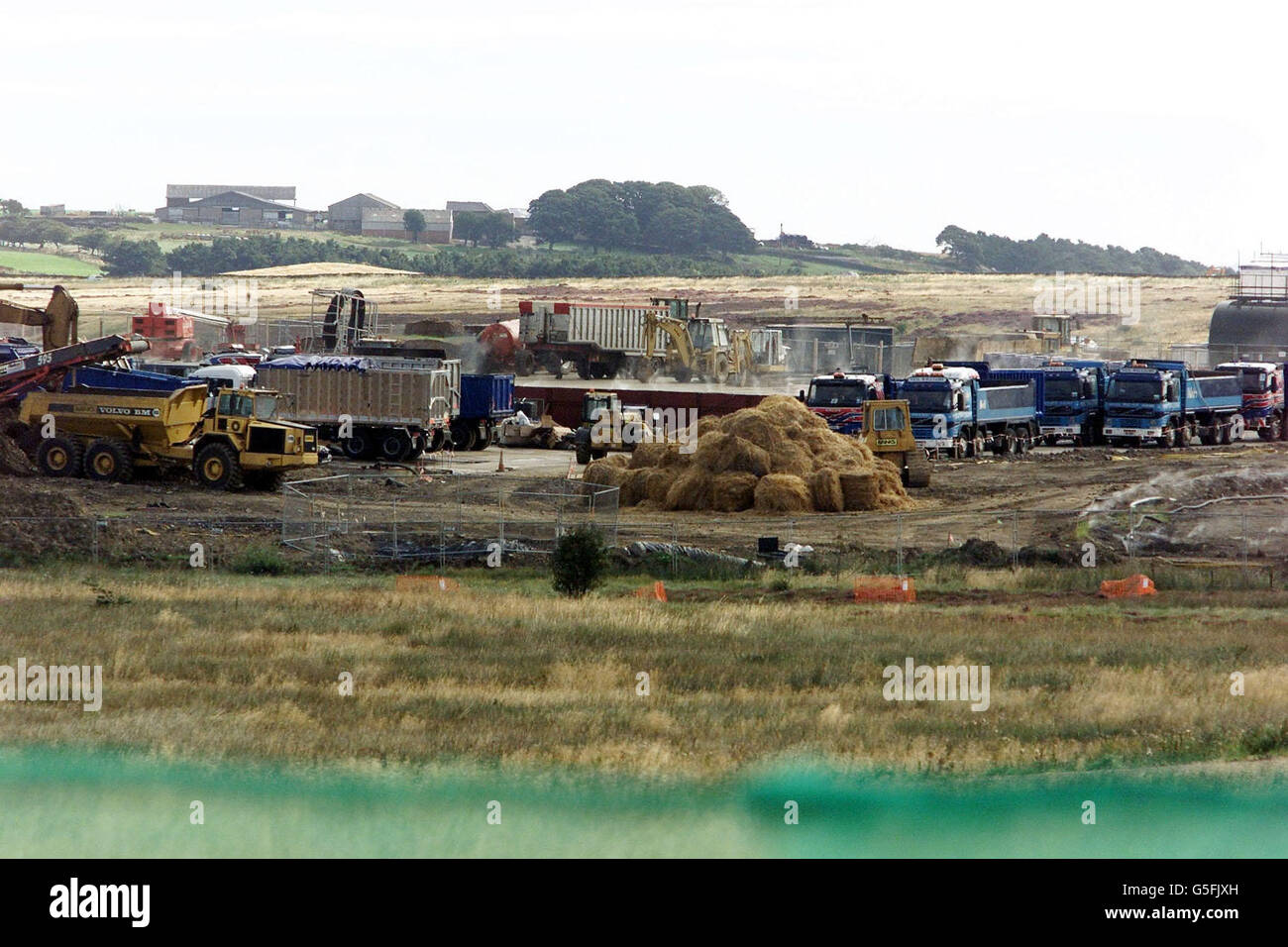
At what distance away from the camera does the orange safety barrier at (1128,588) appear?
26.2 meters

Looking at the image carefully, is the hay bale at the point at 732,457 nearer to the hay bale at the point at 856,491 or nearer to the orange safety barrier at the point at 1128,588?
the hay bale at the point at 856,491

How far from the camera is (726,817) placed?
11766 millimetres

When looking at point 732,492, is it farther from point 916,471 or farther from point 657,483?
point 916,471

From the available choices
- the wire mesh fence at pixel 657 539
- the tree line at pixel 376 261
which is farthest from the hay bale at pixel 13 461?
the tree line at pixel 376 261

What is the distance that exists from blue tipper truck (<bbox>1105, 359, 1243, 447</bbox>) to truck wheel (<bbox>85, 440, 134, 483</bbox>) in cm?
3049

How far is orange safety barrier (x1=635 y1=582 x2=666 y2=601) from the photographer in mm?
25378

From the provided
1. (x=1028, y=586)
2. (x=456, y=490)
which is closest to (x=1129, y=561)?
(x=1028, y=586)

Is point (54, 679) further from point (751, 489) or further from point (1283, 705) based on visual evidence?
point (751, 489)

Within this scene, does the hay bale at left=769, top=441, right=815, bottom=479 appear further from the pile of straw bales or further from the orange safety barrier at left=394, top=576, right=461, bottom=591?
the orange safety barrier at left=394, top=576, right=461, bottom=591

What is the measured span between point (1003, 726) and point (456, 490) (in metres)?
22.2

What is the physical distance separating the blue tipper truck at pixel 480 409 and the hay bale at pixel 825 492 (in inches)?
544

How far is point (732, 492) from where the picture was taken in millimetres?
35406

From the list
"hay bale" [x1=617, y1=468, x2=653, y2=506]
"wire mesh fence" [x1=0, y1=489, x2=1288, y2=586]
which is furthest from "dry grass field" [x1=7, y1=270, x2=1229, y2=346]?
"wire mesh fence" [x1=0, y1=489, x2=1288, y2=586]

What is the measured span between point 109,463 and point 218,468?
2425mm
